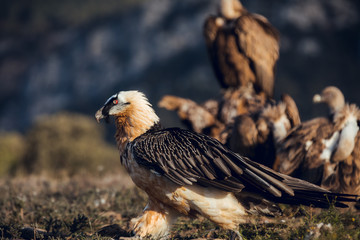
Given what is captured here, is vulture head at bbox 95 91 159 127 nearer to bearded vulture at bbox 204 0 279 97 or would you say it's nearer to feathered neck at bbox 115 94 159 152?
feathered neck at bbox 115 94 159 152

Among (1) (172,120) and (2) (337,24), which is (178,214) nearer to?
(1) (172,120)

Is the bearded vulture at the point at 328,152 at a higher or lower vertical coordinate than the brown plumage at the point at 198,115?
lower

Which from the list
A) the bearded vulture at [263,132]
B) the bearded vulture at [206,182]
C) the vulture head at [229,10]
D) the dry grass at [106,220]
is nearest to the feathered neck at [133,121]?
the bearded vulture at [206,182]

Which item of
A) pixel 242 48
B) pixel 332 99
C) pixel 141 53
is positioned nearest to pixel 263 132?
pixel 332 99

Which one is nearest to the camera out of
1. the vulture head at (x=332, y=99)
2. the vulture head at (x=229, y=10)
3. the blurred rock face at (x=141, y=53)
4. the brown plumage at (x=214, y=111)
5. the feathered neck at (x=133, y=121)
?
the feathered neck at (x=133, y=121)

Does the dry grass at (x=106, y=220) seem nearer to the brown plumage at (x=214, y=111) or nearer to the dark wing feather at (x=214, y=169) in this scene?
the dark wing feather at (x=214, y=169)

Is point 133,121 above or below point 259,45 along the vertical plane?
below

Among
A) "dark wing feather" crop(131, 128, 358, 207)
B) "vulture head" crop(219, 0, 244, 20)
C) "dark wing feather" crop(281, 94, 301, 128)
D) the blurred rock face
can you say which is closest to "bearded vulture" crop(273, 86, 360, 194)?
"dark wing feather" crop(281, 94, 301, 128)

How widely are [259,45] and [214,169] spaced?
3586 millimetres

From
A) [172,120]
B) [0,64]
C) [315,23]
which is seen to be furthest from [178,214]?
[0,64]

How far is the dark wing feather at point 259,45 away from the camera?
7.20 metres

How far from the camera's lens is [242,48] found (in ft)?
23.9

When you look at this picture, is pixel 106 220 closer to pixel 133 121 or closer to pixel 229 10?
pixel 133 121

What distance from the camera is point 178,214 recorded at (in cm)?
488
